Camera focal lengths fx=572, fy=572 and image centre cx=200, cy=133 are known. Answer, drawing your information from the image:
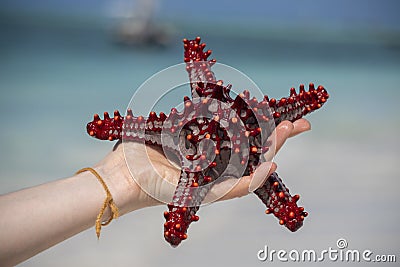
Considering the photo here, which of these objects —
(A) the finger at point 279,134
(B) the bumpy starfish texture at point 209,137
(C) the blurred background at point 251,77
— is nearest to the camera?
(B) the bumpy starfish texture at point 209,137

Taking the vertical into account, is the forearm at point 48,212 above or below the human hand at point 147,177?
below

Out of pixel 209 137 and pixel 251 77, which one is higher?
pixel 251 77

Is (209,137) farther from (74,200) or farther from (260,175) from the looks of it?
(74,200)

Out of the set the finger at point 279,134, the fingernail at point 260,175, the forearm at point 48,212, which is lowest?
the forearm at point 48,212

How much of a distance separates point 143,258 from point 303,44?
24.9ft

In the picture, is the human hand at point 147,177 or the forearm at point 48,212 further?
the human hand at point 147,177

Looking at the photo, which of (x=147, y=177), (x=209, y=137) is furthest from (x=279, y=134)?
(x=147, y=177)

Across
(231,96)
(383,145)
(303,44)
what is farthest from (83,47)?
(231,96)

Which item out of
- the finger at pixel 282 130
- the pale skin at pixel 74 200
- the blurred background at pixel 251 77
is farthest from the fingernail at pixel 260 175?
the blurred background at pixel 251 77

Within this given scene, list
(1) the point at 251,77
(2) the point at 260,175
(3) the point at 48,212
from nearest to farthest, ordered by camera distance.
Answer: (3) the point at 48,212, (2) the point at 260,175, (1) the point at 251,77

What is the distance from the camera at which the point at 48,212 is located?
203 cm

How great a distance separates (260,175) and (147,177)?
0.44 meters

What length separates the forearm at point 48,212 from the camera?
1.95 metres

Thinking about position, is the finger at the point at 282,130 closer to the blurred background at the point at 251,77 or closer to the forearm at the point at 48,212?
the forearm at the point at 48,212
